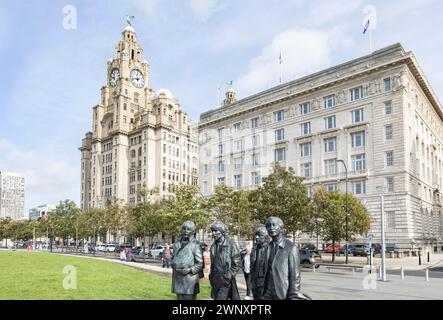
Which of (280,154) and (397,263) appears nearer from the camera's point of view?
(397,263)

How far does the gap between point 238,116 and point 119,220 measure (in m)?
29.7

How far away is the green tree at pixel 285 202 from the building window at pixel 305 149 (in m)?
26.3

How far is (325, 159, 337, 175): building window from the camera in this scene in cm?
6478

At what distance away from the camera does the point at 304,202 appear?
139ft

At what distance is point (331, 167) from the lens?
65.3 m

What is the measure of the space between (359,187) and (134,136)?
73445mm

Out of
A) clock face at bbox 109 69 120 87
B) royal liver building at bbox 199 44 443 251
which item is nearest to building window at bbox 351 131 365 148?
royal liver building at bbox 199 44 443 251

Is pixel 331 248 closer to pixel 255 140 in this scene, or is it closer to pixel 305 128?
pixel 305 128

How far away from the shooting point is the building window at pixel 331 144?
65306 mm

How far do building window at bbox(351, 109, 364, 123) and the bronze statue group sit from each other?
55.8 m

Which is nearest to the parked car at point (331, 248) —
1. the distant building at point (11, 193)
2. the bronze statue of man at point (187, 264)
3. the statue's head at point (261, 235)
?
the statue's head at point (261, 235)

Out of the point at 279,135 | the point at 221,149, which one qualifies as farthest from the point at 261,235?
the point at 221,149
